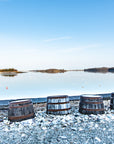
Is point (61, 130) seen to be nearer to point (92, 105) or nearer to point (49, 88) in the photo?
point (92, 105)

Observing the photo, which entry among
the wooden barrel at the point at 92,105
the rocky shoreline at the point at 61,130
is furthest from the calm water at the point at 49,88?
the rocky shoreline at the point at 61,130

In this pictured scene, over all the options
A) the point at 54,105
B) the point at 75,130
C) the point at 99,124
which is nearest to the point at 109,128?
the point at 99,124

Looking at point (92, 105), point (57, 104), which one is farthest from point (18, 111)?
point (92, 105)

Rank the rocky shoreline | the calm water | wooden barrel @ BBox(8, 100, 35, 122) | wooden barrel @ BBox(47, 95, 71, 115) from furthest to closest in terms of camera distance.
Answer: the calm water
wooden barrel @ BBox(47, 95, 71, 115)
wooden barrel @ BBox(8, 100, 35, 122)
the rocky shoreline

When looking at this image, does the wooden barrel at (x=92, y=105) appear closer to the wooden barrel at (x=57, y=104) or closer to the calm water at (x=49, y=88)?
the wooden barrel at (x=57, y=104)

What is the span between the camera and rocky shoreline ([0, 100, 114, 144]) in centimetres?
557

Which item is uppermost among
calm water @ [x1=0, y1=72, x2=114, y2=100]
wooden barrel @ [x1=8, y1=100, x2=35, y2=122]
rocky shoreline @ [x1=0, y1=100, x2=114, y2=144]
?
wooden barrel @ [x1=8, y1=100, x2=35, y2=122]

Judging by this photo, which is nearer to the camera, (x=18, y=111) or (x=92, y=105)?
(x=18, y=111)

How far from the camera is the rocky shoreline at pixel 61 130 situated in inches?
219

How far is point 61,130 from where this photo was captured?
6355mm

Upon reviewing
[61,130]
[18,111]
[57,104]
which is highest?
[57,104]

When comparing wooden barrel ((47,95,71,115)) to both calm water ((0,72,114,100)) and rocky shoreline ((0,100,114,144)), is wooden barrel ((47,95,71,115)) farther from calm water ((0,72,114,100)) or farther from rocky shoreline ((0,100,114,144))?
Result: calm water ((0,72,114,100))

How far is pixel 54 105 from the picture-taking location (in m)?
8.05

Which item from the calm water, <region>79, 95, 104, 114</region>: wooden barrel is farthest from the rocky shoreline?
the calm water
